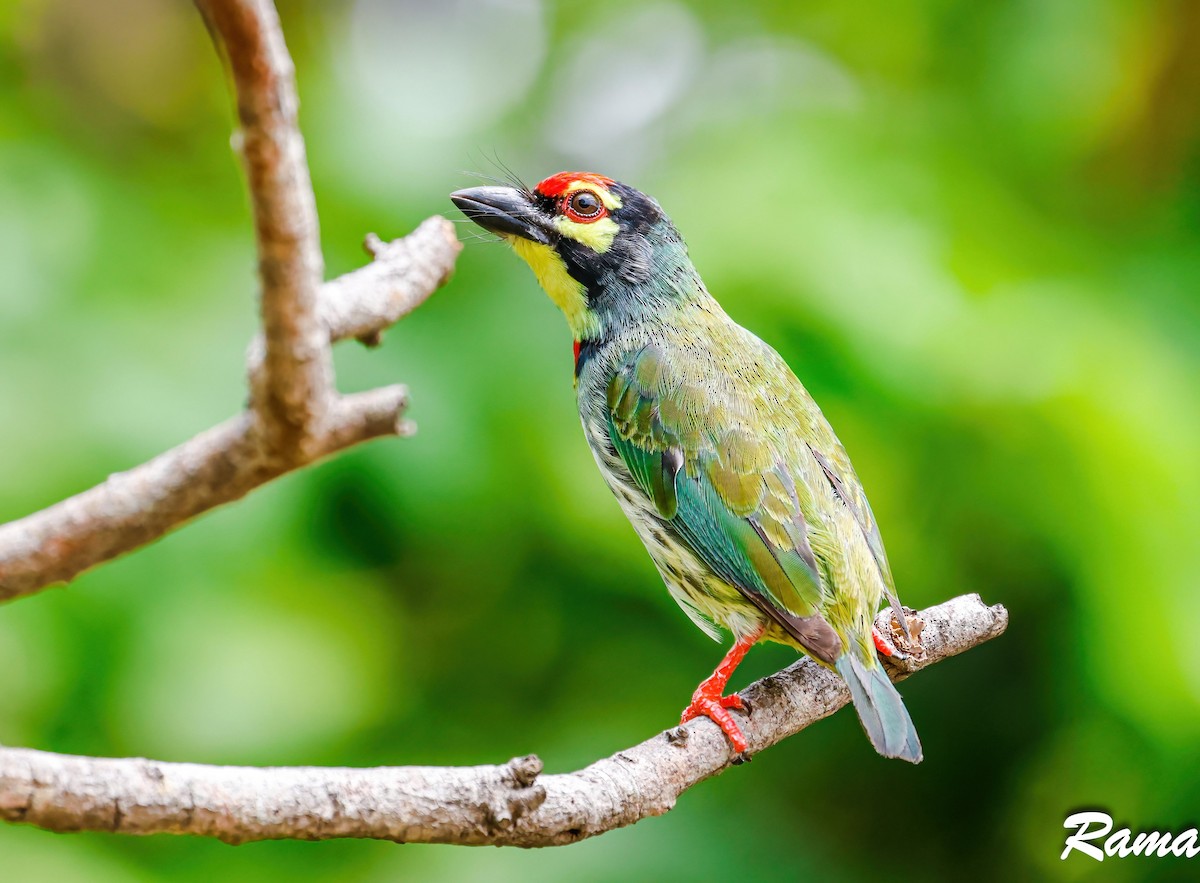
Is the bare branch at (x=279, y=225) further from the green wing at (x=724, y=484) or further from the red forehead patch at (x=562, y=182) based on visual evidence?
the red forehead patch at (x=562, y=182)

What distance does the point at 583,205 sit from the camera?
3.03m

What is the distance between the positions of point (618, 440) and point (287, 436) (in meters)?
1.61

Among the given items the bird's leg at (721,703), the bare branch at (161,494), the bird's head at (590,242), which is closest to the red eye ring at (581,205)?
the bird's head at (590,242)

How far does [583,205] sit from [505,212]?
197mm

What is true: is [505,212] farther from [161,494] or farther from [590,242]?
[161,494]

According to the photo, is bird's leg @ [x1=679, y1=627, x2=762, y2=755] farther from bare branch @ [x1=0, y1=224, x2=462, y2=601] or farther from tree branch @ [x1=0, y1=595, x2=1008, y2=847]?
bare branch @ [x1=0, y1=224, x2=462, y2=601]

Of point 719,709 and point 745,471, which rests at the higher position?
point 745,471

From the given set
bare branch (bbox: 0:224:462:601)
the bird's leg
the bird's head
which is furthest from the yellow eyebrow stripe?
bare branch (bbox: 0:224:462:601)

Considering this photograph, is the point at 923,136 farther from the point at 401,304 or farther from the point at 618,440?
the point at 401,304

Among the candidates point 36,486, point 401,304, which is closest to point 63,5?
point 36,486

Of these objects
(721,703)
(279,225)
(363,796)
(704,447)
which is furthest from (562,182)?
(279,225)

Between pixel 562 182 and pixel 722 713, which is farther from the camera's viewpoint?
pixel 562 182

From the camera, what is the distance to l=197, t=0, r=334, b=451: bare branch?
3.83 feet

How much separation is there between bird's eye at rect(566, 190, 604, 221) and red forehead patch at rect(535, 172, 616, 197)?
3 cm
